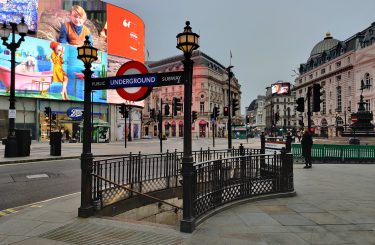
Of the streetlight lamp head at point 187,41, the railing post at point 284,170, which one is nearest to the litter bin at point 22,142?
the railing post at point 284,170

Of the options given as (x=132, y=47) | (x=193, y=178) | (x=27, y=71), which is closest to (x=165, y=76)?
(x=193, y=178)

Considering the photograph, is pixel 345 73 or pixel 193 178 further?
pixel 345 73

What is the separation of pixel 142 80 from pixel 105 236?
9.91 ft

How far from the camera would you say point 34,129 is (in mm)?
48406

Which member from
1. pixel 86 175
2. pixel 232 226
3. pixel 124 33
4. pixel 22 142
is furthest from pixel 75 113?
pixel 232 226

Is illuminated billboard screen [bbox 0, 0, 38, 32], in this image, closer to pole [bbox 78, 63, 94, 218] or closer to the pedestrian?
the pedestrian

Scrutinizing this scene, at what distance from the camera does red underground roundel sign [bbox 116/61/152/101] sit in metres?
6.41

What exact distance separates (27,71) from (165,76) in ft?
156

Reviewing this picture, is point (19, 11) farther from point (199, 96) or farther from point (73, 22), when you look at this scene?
point (199, 96)

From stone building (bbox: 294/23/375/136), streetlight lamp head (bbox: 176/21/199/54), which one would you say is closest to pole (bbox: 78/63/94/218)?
streetlight lamp head (bbox: 176/21/199/54)

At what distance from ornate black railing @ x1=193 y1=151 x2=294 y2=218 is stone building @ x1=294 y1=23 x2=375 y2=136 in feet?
194

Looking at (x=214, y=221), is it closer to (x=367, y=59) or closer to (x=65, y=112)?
(x=65, y=112)

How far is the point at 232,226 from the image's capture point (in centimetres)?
577

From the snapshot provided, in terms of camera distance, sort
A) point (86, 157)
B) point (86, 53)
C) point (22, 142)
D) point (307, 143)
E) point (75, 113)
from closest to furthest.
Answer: point (86, 157) → point (86, 53) → point (307, 143) → point (22, 142) → point (75, 113)
